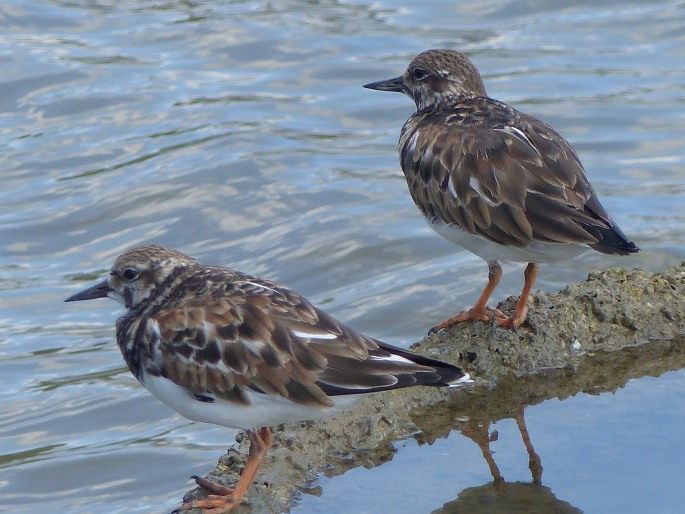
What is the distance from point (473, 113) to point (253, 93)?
551 cm

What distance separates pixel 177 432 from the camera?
6.69 metres

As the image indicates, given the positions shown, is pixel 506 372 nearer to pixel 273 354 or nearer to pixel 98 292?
pixel 273 354

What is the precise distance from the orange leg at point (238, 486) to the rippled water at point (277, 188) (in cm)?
30

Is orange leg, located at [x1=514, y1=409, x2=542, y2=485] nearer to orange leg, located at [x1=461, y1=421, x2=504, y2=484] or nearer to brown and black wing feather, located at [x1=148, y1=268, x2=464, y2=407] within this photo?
orange leg, located at [x1=461, y1=421, x2=504, y2=484]

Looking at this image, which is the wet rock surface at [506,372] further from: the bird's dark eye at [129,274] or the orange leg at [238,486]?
the bird's dark eye at [129,274]

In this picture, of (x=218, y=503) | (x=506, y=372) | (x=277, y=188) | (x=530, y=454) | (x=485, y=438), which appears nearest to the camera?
(x=218, y=503)

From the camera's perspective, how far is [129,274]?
468cm

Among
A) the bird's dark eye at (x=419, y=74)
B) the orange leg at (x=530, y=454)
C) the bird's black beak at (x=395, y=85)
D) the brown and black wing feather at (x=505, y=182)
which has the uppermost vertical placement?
the bird's dark eye at (x=419, y=74)

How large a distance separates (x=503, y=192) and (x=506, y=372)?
0.82 m

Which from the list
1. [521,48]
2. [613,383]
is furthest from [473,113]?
[521,48]

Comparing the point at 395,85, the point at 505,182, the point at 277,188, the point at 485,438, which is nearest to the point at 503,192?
the point at 505,182

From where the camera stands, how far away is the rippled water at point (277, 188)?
4.64 metres

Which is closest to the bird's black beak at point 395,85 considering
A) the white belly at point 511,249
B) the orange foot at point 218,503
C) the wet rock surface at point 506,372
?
the white belly at point 511,249

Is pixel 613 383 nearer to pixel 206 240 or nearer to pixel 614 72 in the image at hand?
pixel 206 240
